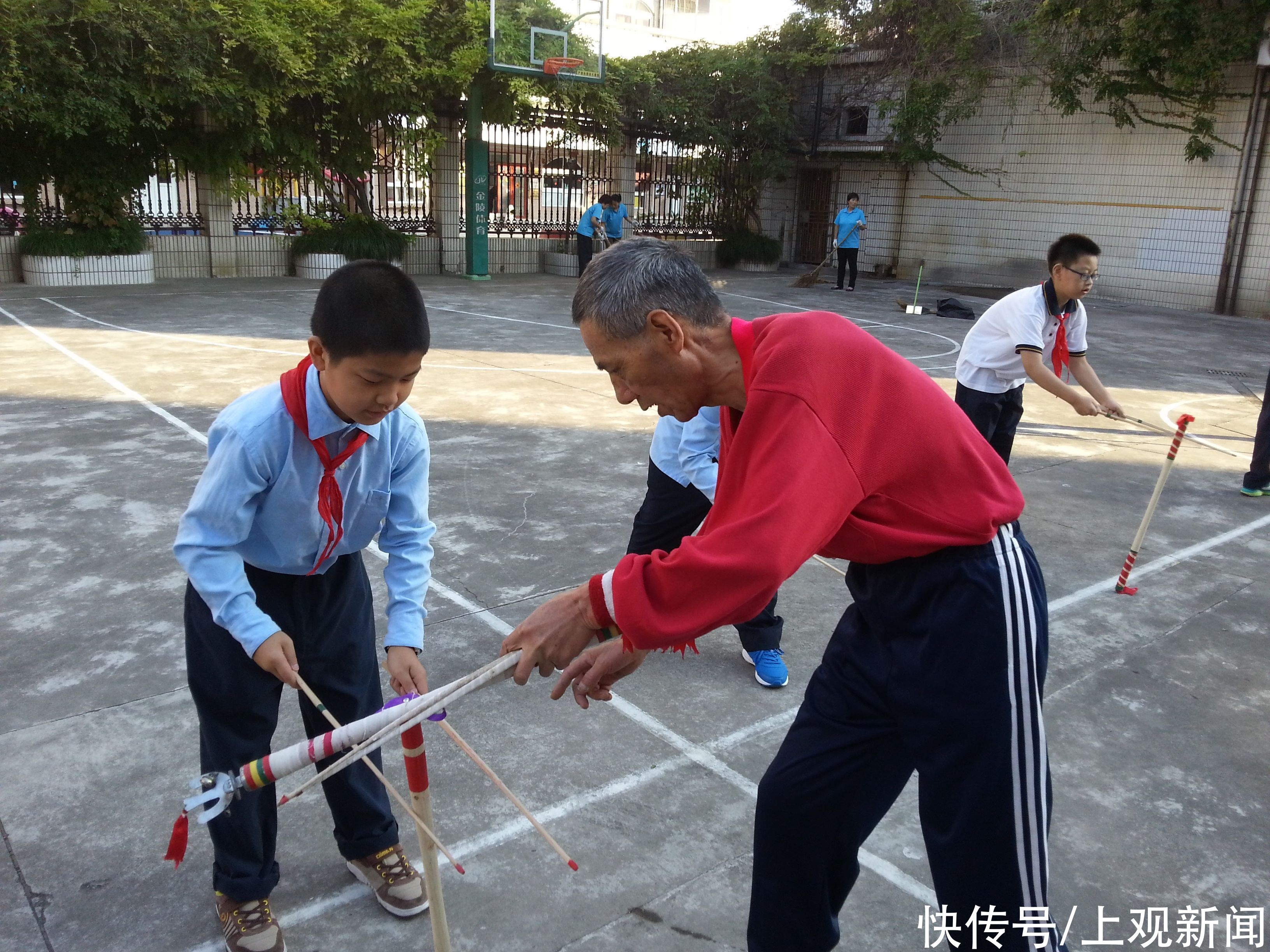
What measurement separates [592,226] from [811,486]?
17837mm

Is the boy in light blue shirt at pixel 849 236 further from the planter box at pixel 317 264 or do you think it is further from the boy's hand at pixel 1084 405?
the boy's hand at pixel 1084 405

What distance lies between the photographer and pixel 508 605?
15.4 feet

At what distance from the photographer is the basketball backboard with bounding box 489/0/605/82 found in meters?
17.7

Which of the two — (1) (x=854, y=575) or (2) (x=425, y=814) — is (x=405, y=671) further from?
(1) (x=854, y=575)

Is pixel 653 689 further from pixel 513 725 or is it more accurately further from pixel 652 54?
pixel 652 54

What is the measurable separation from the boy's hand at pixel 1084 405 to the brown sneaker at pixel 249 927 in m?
4.60

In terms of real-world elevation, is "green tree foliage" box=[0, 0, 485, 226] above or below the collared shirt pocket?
above

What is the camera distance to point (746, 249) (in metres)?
22.6

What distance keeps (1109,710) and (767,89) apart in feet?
65.1

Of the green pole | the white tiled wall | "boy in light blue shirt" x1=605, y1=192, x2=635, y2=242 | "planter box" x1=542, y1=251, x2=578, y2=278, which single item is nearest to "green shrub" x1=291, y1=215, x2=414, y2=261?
the green pole

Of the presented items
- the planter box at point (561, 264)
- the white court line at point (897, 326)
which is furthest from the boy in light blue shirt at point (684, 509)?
the planter box at point (561, 264)

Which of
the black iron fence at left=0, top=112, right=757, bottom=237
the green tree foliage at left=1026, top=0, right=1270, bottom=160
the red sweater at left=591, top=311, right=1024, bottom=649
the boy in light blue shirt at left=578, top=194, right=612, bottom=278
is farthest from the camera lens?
the boy in light blue shirt at left=578, top=194, right=612, bottom=278

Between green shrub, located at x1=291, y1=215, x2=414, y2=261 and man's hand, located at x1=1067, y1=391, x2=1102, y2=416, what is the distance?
14.0 metres

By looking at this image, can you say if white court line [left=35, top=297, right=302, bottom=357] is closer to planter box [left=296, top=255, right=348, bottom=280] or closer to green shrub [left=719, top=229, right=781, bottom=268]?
planter box [left=296, top=255, right=348, bottom=280]
